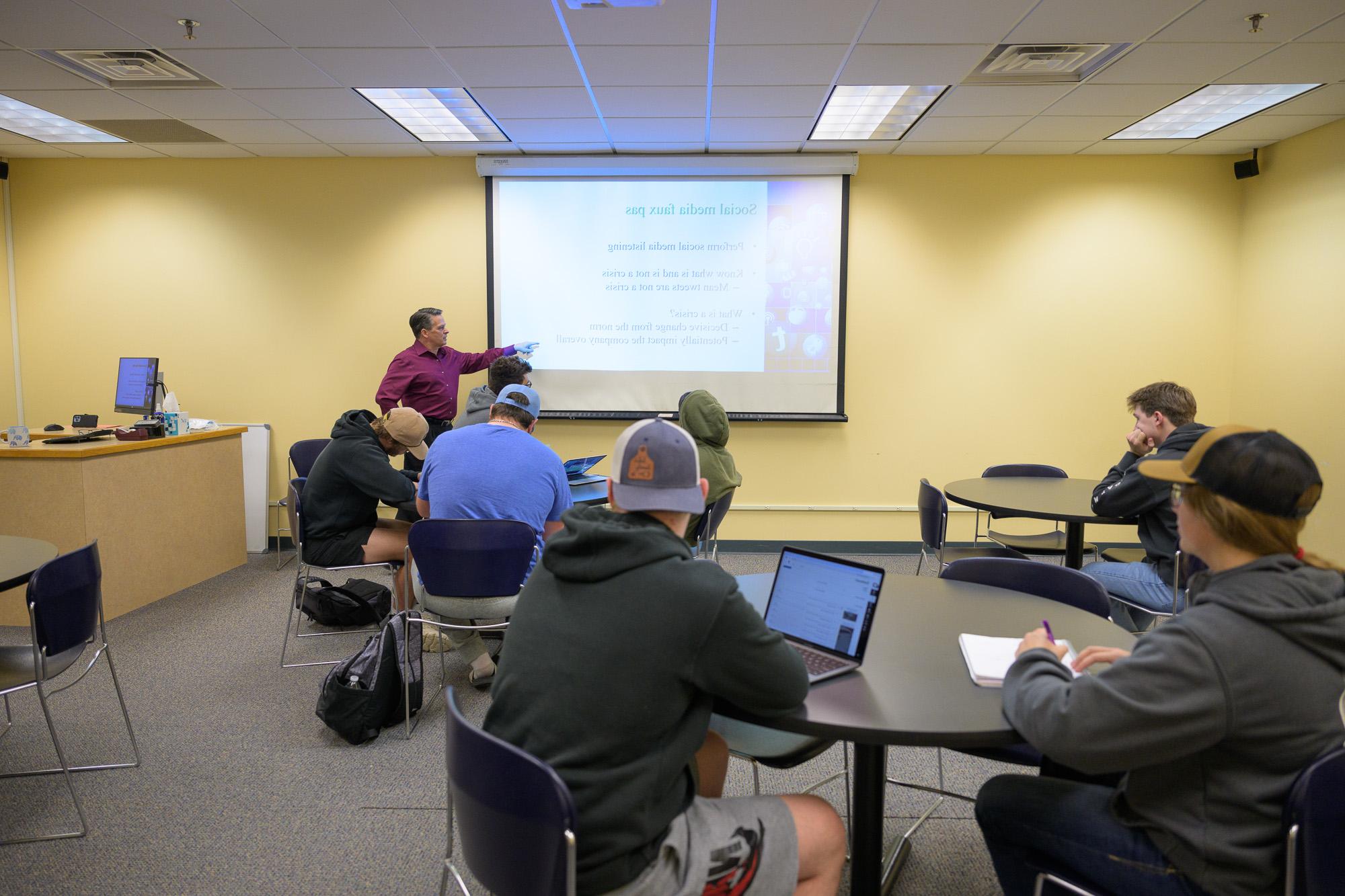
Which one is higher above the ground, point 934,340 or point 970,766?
point 934,340

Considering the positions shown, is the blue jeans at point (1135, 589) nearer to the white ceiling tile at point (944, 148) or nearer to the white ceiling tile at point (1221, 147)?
the white ceiling tile at point (944, 148)

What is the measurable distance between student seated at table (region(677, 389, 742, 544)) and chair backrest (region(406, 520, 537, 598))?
3.26ft

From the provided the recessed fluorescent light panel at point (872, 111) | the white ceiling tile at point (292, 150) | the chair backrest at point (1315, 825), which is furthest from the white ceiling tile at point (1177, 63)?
the white ceiling tile at point (292, 150)

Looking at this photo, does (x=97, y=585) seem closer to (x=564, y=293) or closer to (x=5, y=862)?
(x=5, y=862)

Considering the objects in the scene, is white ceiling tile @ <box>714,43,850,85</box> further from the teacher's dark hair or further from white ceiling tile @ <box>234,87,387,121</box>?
the teacher's dark hair

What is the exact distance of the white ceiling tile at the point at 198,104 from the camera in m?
4.14

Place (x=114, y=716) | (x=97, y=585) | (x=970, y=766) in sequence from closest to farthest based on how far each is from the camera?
(x=97, y=585) → (x=970, y=766) → (x=114, y=716)

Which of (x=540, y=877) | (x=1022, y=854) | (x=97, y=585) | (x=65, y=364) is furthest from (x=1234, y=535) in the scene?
(x=65, y=364)

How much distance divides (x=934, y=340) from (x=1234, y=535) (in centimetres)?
443

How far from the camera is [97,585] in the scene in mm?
2416

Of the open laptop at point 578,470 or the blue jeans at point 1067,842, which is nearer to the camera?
the blue jeans at point 1067,842

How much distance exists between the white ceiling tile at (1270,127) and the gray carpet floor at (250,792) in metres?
4.17

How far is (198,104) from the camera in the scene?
4309 millimetres

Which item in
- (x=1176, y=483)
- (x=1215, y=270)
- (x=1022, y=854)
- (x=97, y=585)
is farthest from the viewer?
(x=1215, y=270)
